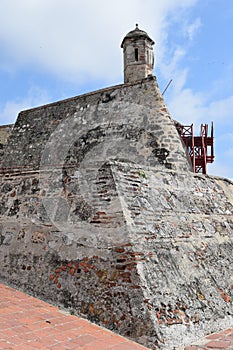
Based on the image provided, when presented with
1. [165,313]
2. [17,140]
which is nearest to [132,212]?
[165,313]

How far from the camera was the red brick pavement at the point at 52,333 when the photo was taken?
3.37m

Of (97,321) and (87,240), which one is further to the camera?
(87,240)

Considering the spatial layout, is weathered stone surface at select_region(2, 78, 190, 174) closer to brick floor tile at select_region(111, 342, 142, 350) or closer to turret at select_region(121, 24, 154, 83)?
turret at select_region(121, 24, 154, 83)

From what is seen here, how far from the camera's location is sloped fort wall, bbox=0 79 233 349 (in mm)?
3947

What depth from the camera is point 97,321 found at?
3.98m

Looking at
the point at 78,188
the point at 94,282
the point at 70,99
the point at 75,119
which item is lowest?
the point at 94,282

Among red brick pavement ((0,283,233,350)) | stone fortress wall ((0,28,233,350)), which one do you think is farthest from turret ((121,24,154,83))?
red brick pavement ((0,283,233,350))

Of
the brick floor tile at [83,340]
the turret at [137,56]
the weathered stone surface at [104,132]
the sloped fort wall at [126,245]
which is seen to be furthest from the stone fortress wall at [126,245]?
the turret at [137,56]

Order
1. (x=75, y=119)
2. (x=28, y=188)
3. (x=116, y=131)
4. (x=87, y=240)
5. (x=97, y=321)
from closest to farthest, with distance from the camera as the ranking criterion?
(x=97, y=321) → (x=87, y=240) → (x=28, y=188) → (x=116, y=131) → (x=75, y=119)

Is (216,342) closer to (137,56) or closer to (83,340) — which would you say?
(83,340)

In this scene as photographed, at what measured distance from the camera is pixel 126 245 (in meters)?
4.16

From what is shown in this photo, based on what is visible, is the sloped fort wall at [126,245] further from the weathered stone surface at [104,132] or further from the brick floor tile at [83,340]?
the weathered stone surface at [104,132]

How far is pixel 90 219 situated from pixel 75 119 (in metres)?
6.49

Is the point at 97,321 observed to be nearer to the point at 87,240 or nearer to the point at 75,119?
the point at 87,240
